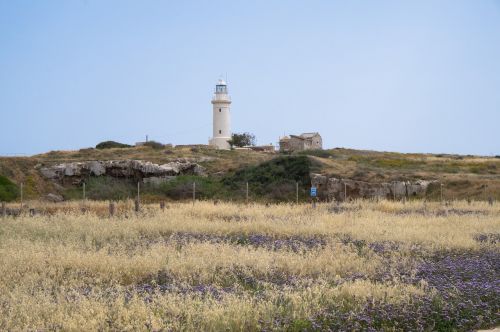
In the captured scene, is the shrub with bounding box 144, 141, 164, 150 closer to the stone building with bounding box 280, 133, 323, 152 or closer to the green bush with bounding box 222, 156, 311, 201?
the stone building with bounding box 280, 133, 323, 152

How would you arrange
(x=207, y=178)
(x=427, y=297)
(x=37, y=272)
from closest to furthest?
1. (x=427, y=297)
2. (x=37, y=272)
3. (x=207, y=178)

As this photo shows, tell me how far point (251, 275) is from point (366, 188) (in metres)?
30.3

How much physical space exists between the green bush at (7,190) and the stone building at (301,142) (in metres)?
41.4

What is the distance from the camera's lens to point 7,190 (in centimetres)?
4328

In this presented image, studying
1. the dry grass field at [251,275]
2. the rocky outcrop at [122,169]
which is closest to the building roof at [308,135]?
the rocky outcrop at [122,169]

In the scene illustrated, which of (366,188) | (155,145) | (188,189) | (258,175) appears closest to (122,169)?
(188,189)

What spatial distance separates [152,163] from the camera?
51312 millimetres

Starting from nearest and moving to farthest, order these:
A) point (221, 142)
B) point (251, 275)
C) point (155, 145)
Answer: point (251, 275), point (155, 145), point (221, 142)

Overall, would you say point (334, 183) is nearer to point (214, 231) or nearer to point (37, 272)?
point (214, 231)

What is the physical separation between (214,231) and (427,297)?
10.6 m

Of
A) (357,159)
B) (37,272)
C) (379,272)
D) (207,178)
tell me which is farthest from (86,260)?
(357,159)

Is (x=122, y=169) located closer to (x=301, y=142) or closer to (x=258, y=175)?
(x=258, y=175)

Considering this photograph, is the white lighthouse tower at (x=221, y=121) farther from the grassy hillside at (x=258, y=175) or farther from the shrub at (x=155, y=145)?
the grassy hillside at (x=258, y=175)

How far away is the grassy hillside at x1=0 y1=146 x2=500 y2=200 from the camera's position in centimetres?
4203
